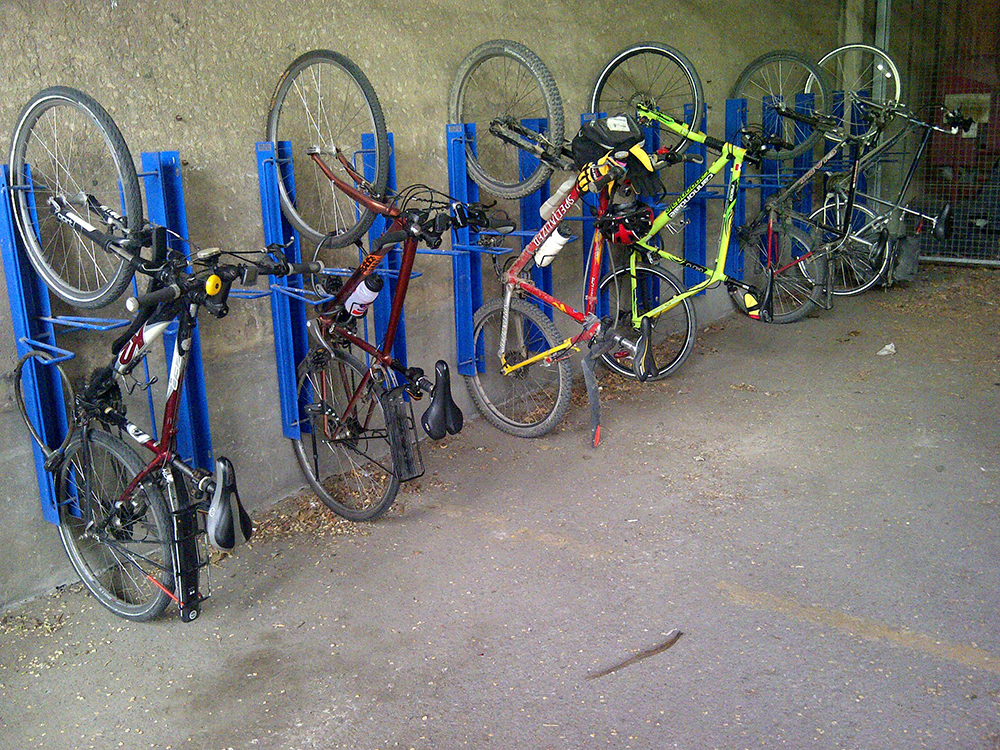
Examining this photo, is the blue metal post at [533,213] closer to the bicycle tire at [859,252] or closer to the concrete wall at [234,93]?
the concrete wall at [234,93]

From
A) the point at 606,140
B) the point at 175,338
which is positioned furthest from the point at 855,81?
the point at 175,338

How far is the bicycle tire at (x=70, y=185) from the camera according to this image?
2.63 meters

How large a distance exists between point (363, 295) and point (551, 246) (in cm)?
119

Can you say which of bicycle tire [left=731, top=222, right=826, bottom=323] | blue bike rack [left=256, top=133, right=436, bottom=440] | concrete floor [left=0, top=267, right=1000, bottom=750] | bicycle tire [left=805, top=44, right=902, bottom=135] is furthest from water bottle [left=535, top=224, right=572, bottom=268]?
bicycle tire [left=805, top=44, right=902, bottom=135]

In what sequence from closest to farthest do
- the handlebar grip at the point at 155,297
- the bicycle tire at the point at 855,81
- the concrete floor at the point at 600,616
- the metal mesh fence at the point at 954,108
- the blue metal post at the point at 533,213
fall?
the concrete floor at the point at 600,616 < the handlebar grip at the point at 155,297 < the blue metal post at the point at 533,213 < the bicycle tire at the point at 855,81 < the metal mesh fence at the point at 954,108

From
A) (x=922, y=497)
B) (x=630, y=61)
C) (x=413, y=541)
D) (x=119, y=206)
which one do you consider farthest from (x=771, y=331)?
(x=119, y=206)

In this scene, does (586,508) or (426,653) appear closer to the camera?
(426,653)

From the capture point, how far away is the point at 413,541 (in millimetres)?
3391

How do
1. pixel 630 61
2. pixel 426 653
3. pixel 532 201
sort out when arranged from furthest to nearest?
1. pixel 630 61
2. pixel 532 201
3. pixel 426 653

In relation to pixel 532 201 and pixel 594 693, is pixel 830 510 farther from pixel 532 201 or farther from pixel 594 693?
pixel 532 201

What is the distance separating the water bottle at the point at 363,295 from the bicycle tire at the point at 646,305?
183 centimetres

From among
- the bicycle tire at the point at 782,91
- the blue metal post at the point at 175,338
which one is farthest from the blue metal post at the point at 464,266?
the bicycle tire at the point at 782,91

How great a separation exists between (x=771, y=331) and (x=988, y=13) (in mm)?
4044

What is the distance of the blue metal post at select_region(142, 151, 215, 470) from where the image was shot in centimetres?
288
